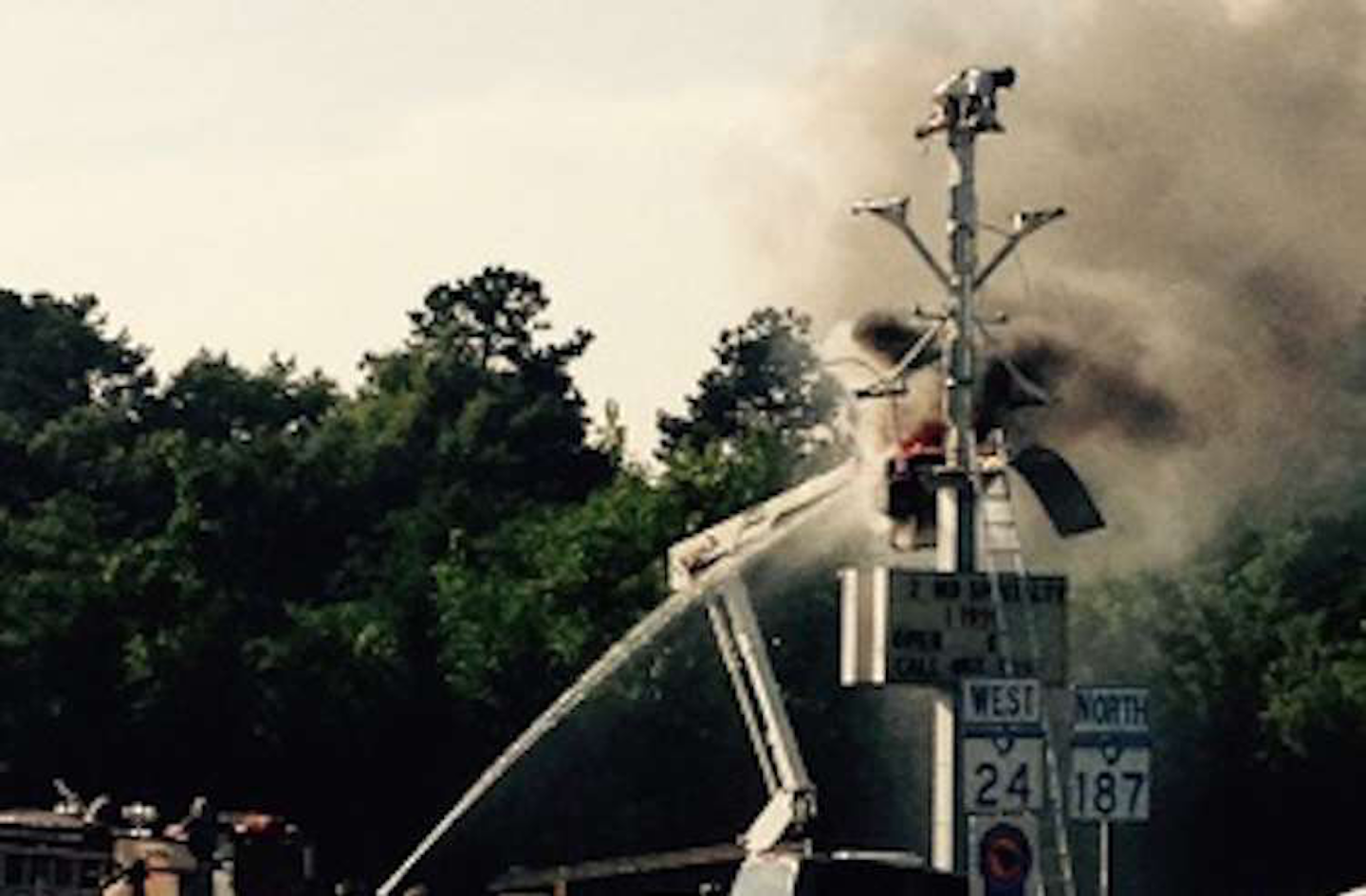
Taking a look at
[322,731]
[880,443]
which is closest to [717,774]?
[322,731]

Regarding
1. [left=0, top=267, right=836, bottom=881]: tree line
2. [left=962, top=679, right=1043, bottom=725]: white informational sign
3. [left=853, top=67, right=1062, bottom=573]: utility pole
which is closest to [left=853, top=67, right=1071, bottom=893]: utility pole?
[left=853, top=67, right=1062, bottom=573]: utility pole

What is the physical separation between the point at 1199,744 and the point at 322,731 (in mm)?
21019

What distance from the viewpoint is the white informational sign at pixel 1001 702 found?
3769cm

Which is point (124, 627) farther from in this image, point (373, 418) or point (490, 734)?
point (373, 418)

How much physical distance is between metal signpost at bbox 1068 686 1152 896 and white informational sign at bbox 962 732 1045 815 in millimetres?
483

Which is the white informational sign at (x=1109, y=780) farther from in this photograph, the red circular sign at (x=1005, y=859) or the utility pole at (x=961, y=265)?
the utility pole at (x=961, y=265)

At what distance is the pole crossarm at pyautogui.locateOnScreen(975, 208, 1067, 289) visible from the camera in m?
51.1

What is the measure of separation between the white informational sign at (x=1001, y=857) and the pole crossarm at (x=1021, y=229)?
50.4 ft

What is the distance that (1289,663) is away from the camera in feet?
328

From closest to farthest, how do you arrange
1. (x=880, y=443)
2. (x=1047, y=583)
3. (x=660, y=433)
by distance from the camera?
1. (x=1047, y=583)
2. (x=880, y=443)
3. (x=660, y=433)

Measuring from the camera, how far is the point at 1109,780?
37281 mm

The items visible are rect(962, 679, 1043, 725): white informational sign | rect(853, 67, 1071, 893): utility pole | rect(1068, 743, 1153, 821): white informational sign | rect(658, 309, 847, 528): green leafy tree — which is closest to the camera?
rect(1068, 743, 1153, 821): white informational sign

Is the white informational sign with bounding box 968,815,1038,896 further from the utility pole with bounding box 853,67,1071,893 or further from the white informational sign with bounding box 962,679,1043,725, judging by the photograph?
the utility pole with bounding box 853,67,1071,893

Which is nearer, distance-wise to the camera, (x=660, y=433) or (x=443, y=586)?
(x=443, y=586)
